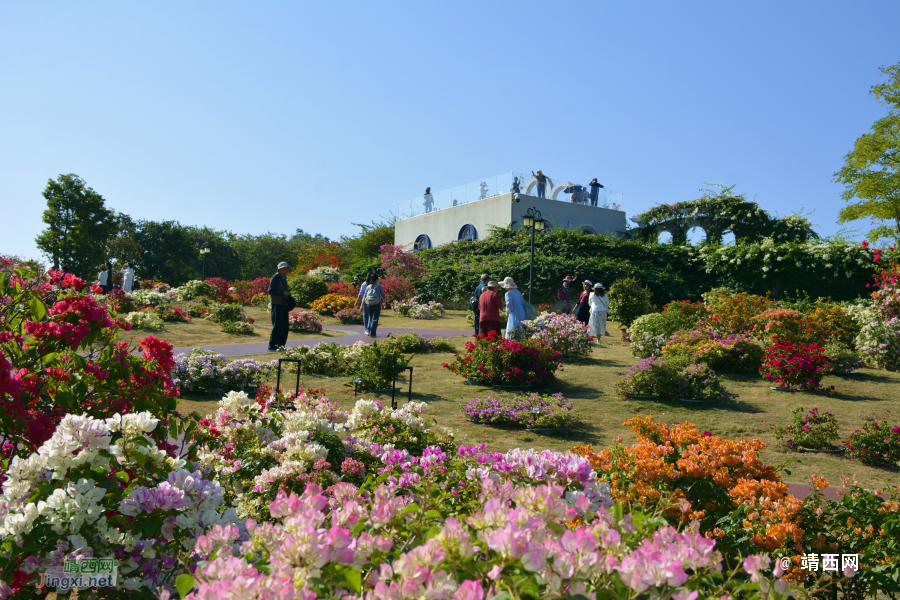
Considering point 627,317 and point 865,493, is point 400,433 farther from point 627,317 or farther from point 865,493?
point 627,317

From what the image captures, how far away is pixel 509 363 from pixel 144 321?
1045 cm

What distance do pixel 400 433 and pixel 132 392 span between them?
1850mm

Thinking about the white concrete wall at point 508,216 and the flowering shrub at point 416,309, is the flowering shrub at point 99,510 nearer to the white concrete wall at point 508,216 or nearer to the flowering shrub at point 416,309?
the flowering shrub at point 416,309

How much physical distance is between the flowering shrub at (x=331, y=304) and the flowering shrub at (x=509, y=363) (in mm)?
14096

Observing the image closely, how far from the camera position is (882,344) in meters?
10.7

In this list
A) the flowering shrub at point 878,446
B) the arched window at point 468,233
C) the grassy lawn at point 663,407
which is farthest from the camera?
the arched window at point 468,233

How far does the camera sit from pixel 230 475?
10.4 ft

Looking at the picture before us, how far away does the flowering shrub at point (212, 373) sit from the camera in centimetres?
Answer: 764

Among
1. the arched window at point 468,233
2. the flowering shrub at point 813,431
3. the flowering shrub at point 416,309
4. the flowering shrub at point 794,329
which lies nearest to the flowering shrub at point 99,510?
the flowering shrub at point 813,431

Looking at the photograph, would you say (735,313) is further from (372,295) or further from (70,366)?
(70,366)

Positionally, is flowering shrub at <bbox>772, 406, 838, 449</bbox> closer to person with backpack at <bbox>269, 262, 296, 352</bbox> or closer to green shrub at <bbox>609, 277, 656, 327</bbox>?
person with backpack at <bbox>269, 262, 296, 352</bbox>

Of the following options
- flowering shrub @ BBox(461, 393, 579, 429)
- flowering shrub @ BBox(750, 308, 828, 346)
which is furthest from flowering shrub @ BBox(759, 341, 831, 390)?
flowering shrub @ BBox(461, 393, 579, 429)

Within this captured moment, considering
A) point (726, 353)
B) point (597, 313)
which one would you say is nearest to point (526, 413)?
point (726, 353)

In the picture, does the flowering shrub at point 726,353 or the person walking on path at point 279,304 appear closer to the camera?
the flowering shrub at point 726,353
